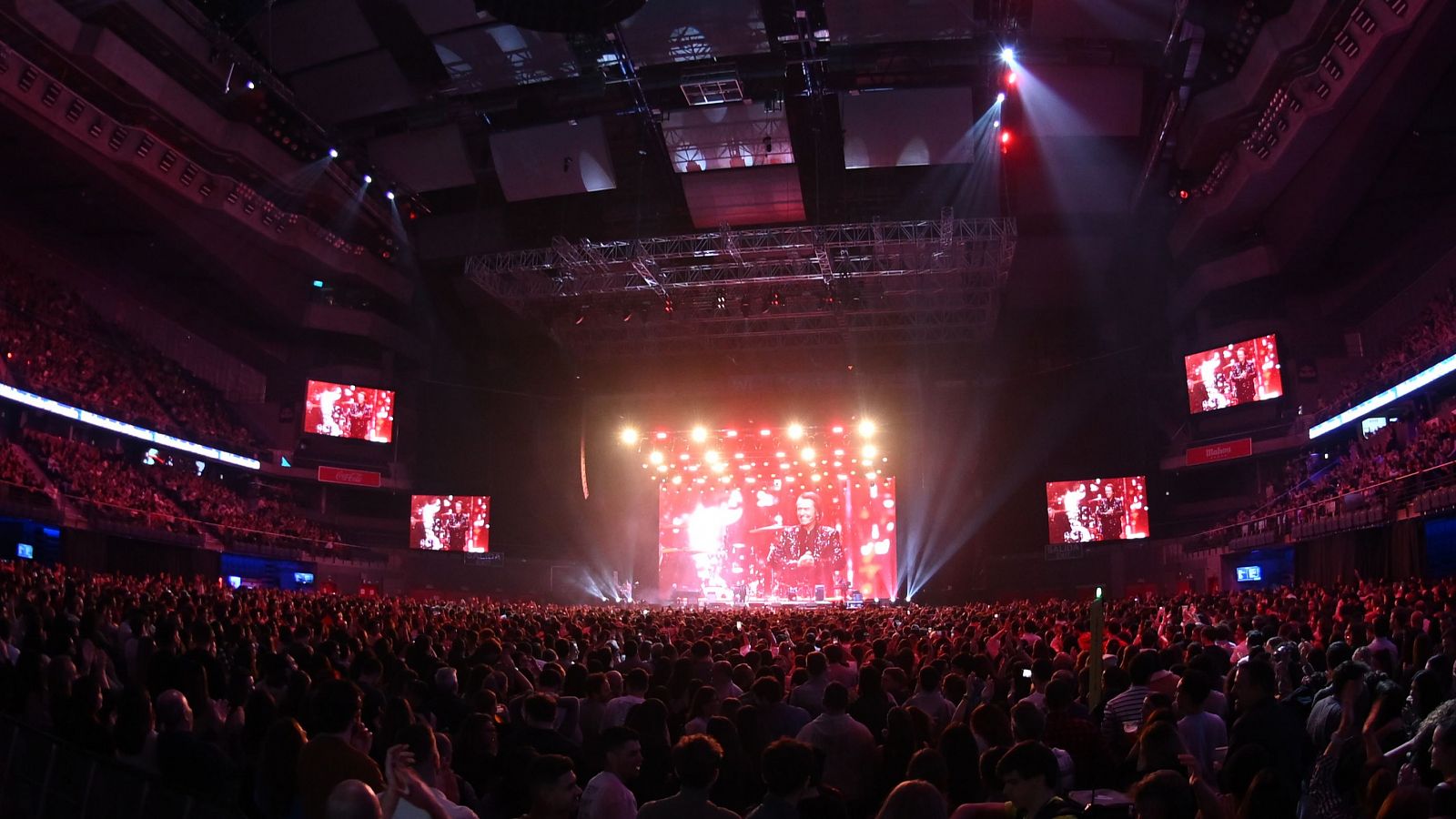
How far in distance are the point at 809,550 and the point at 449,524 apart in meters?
12.4

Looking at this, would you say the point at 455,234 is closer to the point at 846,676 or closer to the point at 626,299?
the point at 626,299

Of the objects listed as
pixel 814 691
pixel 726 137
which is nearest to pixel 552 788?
pixel 814 691

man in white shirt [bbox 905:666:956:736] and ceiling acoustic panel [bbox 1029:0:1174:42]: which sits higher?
ceiling acoustic panel [bbox 1029:0:1174:42]

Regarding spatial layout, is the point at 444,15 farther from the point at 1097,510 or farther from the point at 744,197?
the point at 1097,510

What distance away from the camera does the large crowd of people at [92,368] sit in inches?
1062

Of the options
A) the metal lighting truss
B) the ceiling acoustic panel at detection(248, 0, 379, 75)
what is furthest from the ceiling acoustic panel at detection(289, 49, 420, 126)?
the metal lighting truss

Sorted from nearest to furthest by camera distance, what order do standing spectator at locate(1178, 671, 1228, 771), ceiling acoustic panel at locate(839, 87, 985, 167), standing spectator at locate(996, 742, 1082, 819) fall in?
1. standing spectator at locate(996, 742, 1082, 819)
2. standing spectator at locate(1178, 671, 1228, 771)
3. ceiling acoustic panel at locate(839, 87, 985, 167)

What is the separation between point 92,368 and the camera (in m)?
29.6

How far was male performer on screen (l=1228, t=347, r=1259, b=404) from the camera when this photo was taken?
2950cm

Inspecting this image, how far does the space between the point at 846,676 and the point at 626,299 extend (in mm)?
24014

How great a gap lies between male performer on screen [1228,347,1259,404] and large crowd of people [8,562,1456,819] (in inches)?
796

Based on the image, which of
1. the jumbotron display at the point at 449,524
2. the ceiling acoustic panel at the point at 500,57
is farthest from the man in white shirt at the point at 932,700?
the jumbotron display at the point at 449,524

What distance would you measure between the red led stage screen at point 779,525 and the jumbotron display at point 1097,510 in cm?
576

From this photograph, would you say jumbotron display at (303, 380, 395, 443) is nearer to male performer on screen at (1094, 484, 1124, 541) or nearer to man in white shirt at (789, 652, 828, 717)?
male performer on screen at (1094, 484, 1124, 541)
